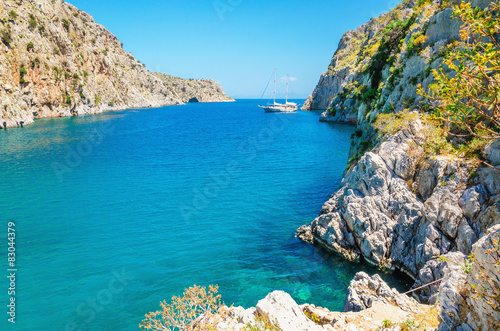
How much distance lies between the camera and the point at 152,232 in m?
22.5

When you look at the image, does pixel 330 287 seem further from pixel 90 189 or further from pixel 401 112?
pixel 90 189

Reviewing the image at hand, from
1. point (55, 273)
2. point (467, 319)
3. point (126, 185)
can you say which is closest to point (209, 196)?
point (126, 185)

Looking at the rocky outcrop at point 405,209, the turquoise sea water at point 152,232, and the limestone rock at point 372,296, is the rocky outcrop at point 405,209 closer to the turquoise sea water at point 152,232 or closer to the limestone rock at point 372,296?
the turquoise sea water at point 152,232

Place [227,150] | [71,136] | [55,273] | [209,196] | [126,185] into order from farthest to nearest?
[71,136] → [227,150] → [126,185] → [209,196] → [55,273]

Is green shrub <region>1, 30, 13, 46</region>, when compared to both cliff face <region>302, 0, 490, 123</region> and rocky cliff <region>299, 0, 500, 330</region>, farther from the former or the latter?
rocky cliff <region>299, 0, 500, 330</region>

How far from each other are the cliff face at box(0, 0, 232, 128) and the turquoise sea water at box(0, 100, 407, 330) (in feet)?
143

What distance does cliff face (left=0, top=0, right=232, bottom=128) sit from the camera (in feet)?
253

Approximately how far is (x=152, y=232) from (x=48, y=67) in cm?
9620

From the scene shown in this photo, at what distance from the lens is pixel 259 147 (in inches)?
2181

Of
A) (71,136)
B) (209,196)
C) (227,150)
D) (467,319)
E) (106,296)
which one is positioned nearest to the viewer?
(467,319)

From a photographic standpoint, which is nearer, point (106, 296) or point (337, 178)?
point (106, 296)

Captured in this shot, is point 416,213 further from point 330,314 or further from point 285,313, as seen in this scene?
point 285,313

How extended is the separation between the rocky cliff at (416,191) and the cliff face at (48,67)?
81177 millimetres

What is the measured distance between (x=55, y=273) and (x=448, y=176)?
919 inches
